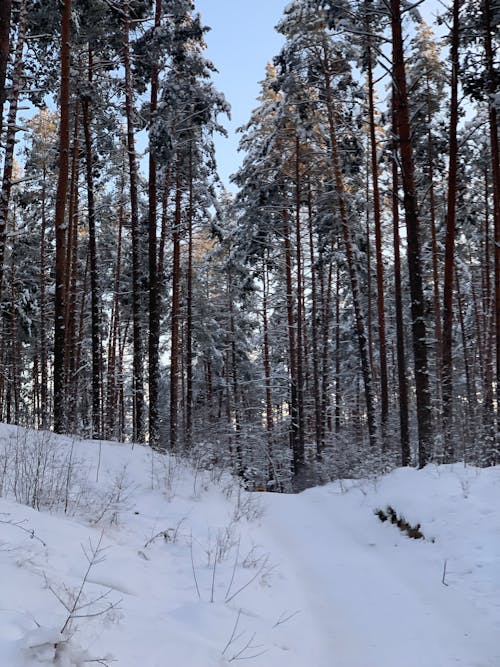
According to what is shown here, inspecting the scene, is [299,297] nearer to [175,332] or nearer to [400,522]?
[175,332]

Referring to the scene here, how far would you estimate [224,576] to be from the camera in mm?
4434

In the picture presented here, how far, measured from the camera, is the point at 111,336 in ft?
90.8

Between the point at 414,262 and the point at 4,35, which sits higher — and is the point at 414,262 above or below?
below

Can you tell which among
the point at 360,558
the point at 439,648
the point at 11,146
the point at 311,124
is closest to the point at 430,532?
the point at 360,558

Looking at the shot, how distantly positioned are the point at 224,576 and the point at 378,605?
1.60 meters

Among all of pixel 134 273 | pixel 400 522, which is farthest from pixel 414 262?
pixel 134 273

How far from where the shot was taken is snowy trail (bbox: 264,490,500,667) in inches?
147

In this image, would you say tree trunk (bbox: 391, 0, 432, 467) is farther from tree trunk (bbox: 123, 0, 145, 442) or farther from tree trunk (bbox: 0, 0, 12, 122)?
tree trunk (bbox: 123, 0, 145, 442)

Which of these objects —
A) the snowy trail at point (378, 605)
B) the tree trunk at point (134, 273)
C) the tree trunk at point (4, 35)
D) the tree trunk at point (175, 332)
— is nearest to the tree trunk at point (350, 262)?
the tree trunk at point (175, 332)

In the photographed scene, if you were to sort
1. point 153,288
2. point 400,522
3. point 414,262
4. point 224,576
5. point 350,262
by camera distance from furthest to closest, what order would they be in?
point 350,262 → point 153,288 → point 414,262 → point 400,522 → point 224,576

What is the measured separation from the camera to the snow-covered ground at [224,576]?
2.68 metres

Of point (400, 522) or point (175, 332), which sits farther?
point (175, 332)

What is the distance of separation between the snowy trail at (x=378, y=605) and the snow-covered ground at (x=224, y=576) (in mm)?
18

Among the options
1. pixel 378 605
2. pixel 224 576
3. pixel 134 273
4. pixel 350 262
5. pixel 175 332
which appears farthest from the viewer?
pixel 350 262
